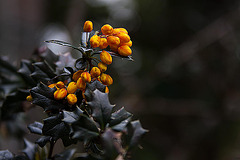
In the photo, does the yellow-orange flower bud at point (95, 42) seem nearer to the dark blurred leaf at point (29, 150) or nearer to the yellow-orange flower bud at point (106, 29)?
the yellow-orange flower bud at point (106, 29)

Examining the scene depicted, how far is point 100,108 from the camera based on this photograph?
2.07 feet

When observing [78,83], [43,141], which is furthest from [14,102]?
[78,83]

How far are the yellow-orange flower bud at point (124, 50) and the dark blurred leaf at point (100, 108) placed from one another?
132 millimetres

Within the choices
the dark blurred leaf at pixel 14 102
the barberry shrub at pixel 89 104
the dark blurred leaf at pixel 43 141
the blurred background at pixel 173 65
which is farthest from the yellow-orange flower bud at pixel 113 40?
the blurred background at pixel 173 65

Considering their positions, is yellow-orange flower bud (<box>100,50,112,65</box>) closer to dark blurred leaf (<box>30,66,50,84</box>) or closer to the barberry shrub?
the barberry shrub

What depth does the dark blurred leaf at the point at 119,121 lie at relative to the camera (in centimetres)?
60

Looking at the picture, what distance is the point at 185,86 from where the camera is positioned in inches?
183

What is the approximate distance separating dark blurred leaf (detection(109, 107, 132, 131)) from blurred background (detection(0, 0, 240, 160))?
2.30 metres

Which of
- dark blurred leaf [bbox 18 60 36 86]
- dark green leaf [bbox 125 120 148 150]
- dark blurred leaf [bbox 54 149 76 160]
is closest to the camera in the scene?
dark green leaf [bbox 125 120 148 150]

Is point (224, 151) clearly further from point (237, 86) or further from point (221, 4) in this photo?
point (221, 4)

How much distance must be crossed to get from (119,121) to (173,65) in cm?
303

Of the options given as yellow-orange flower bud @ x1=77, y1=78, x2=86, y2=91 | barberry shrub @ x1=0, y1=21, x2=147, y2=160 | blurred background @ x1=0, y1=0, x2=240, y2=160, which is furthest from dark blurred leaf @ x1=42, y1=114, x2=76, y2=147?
blurred background @ x1=0, y1=0, x2=240, y2=160

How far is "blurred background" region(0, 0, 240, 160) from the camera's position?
3.54 meters

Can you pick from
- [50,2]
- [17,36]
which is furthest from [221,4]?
[50,2]
